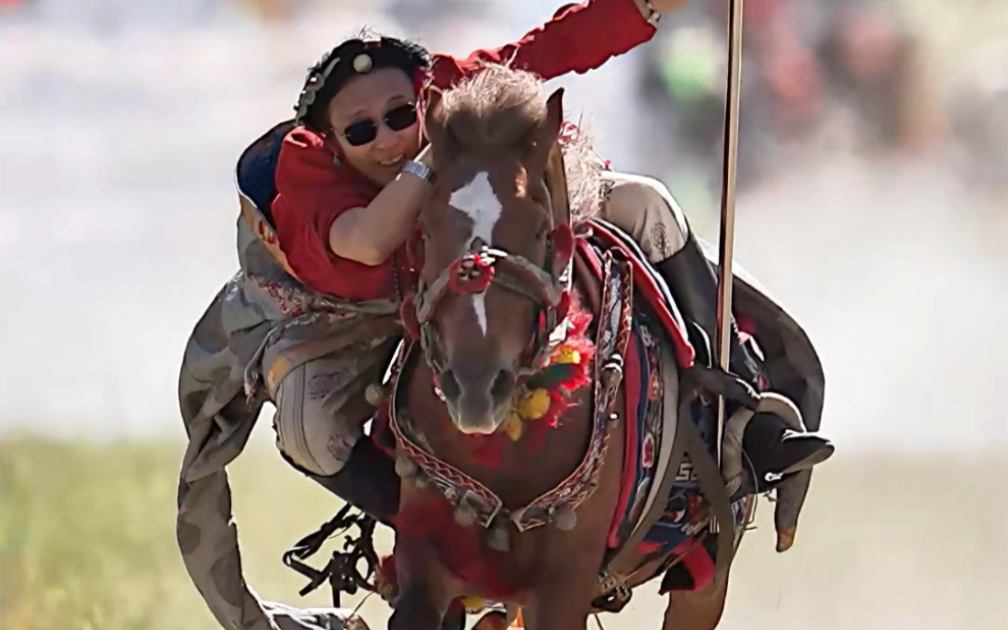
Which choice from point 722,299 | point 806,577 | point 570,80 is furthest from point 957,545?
point 722,299

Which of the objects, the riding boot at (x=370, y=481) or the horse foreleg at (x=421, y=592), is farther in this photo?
the riding boot at (x=370, y=481)

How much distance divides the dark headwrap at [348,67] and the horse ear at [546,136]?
0.20 meters

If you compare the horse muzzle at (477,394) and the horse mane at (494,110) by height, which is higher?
the horse mane at (494,110)

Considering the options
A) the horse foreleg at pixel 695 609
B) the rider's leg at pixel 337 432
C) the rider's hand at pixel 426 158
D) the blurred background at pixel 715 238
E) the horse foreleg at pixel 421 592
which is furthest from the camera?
the blurred background at pixel 715 238

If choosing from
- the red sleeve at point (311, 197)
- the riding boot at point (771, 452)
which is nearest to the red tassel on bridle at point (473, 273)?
the red sleeve at point (311, 197)

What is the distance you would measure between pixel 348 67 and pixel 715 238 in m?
1.08

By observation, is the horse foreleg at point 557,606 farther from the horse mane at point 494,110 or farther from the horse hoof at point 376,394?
the horse mane at point 494,110

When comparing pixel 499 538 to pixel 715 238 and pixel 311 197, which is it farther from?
pixel 715 238

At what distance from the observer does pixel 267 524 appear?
2.19 m

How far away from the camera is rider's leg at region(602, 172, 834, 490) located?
53.1 inches

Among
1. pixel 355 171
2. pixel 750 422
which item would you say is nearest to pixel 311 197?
pixel 355 171

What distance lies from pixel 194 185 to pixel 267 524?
53 centimetres

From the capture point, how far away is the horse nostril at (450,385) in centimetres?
98

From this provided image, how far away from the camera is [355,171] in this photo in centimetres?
122
